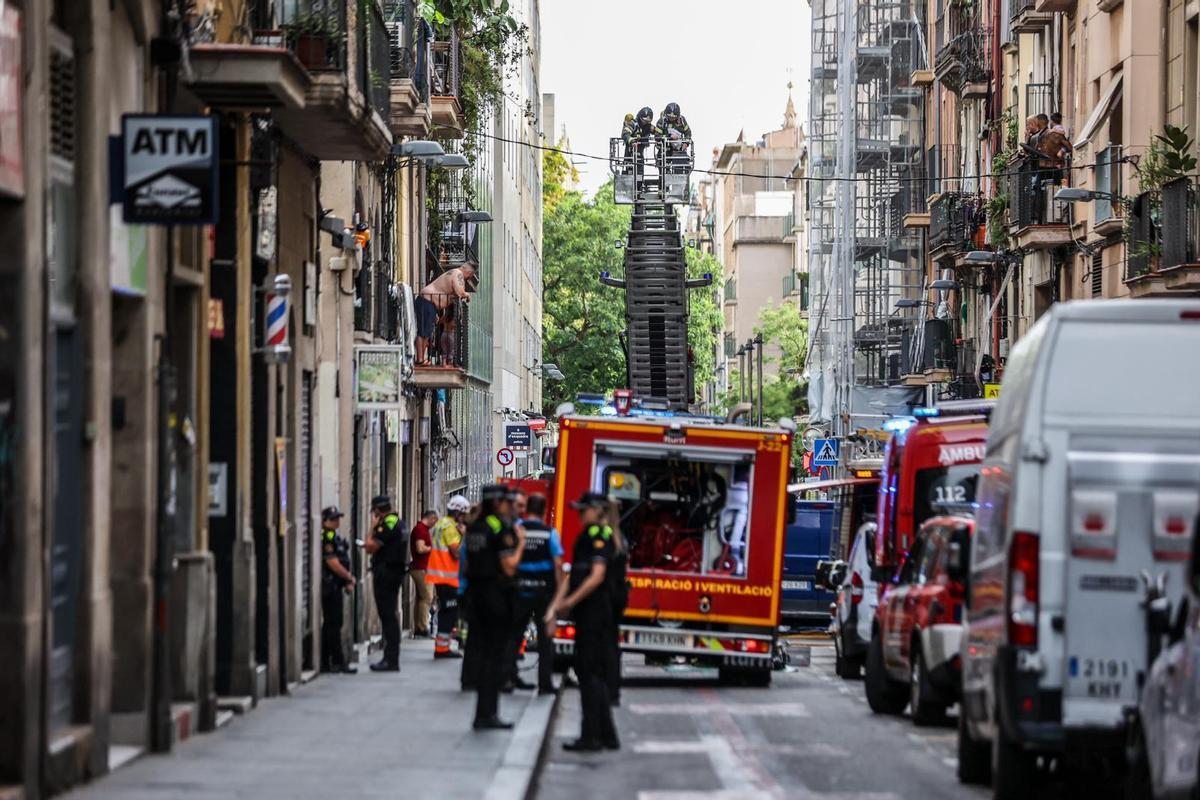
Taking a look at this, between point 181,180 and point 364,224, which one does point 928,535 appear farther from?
point 364,224

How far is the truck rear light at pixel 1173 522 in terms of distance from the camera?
40.4ft

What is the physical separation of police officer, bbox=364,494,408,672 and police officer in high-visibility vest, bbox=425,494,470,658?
6.47 ft

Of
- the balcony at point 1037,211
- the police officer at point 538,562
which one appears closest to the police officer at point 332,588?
the police officer at point 538,562

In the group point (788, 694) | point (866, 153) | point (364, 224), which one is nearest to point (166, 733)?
point (788, 694)

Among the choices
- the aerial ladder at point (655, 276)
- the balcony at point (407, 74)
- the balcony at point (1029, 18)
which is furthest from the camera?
the balcony at point (1029, 18)

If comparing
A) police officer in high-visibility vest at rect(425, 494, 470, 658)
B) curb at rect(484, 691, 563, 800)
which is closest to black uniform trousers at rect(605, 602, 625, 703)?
curb at rect(484, 691, 563, 800)

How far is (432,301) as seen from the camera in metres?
39.8

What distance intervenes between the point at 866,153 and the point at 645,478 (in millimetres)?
41490

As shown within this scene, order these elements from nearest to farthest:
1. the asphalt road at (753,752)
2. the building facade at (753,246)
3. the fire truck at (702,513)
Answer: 1. the asphalt road at (753,752)
2. the fire truck at (702,513)
3. the building facade at (753,246)

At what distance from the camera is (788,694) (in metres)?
24.1

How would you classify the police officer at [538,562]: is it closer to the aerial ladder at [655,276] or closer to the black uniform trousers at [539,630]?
the black uniform trousers at [539,630]

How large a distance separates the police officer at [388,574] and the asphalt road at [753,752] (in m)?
2.30

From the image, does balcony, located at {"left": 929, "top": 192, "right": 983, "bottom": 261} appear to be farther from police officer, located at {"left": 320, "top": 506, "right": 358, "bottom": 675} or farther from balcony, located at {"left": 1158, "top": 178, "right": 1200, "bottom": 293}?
police officer, located at {"left": 320, "top": 506, "right": 358, "bottom": 675}

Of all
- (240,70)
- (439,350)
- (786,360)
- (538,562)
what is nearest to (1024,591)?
(538,562)
